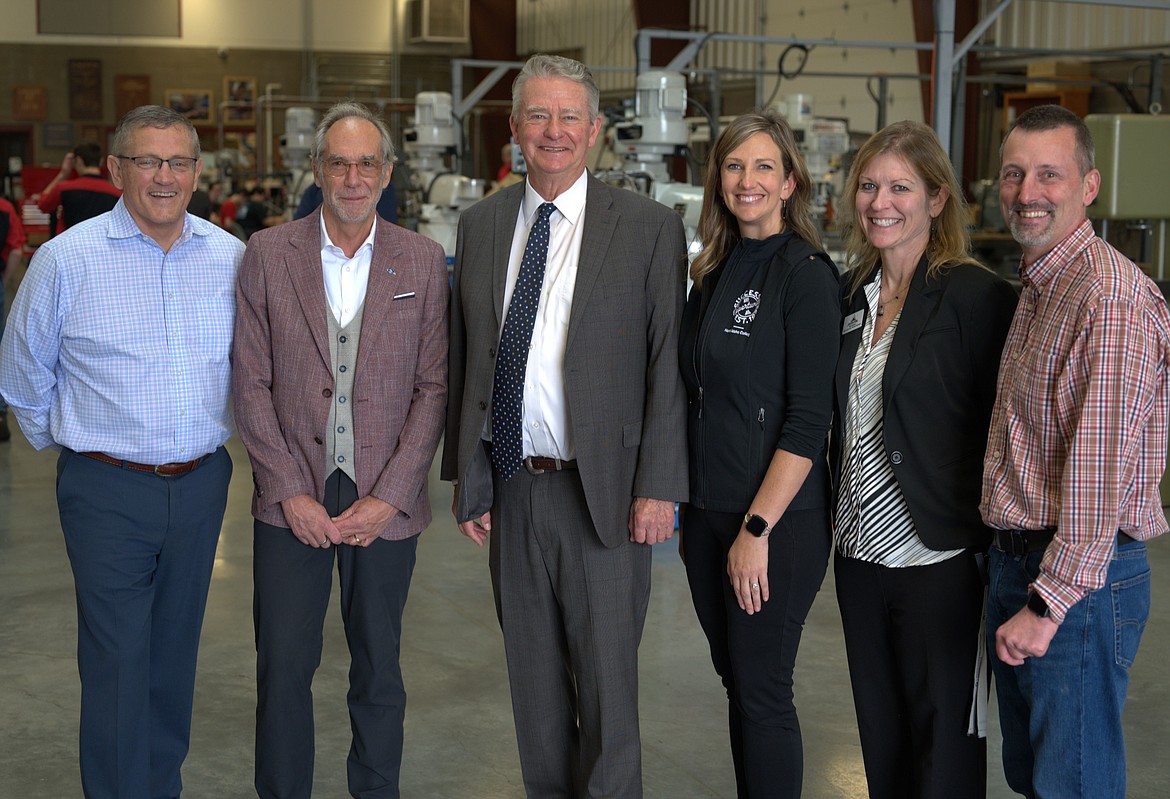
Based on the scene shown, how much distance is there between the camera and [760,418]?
2246mm

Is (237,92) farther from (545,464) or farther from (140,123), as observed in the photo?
(545,464)

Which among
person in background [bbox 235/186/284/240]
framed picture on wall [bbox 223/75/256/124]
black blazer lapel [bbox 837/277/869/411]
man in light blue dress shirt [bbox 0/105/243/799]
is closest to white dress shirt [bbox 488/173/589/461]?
black blazer lapel [bbox 837/277/869/411]

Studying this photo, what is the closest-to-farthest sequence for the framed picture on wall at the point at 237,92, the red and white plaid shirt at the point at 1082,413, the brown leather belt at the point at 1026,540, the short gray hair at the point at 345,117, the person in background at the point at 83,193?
the red and white plaid shirt at the point at 1082,413, the brown leather belt at the point at 1026,540, the short gray hair at the point at 345,117, the person in background at the point at 83,193, the framed picture on wall at the point at 237,92

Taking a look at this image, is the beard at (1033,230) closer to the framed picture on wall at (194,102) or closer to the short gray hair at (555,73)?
the short gray hair at (555,73)

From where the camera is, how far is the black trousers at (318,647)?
2.51 metres

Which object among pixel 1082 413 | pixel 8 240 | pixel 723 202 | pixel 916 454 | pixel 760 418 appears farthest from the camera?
pixel 8 240

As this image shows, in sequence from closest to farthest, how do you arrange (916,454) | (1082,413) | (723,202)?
(1082,413)
(916,454)
(723,202)

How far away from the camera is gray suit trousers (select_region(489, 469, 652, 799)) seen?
2.40 meters

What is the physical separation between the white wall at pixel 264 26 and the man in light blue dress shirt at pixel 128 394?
1903 centimetres

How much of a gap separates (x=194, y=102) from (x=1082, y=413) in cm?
2017

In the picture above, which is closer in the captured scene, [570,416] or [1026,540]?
[1026,540]

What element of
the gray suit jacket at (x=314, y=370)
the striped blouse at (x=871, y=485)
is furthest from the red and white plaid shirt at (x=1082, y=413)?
the gray suit jacket at (x=314, y=370)

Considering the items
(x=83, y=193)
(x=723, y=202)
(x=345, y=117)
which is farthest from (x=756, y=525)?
(x=83, y=193)

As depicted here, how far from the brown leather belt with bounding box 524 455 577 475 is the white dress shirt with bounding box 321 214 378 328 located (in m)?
0.48
